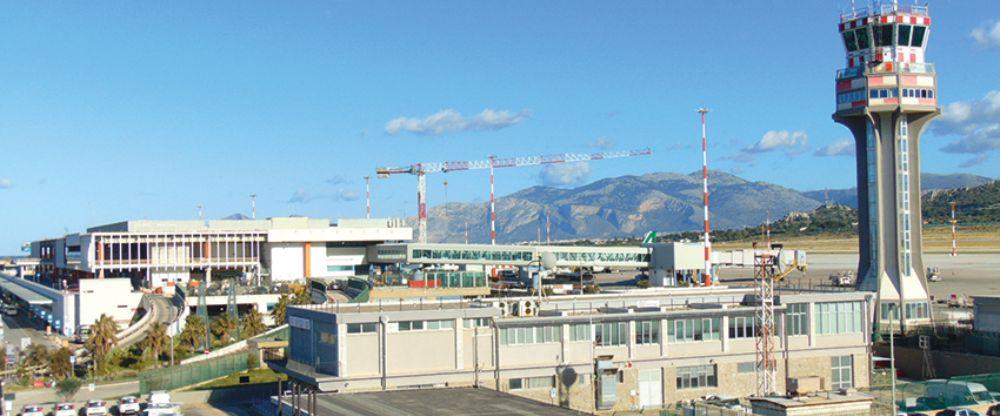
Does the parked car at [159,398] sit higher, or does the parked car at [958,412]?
the parked car at [958,412]

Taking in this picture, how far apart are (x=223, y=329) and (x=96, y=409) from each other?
29692mm

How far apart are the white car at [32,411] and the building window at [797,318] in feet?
126

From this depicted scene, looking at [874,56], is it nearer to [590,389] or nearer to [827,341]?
[827,341]

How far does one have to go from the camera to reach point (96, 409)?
176 ft

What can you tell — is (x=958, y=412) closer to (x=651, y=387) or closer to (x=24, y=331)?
(x=651, y=387)

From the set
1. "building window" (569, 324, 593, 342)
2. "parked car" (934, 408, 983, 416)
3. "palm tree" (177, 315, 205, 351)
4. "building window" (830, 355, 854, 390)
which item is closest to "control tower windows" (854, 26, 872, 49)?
"building window" (830, 355, 854, 390)

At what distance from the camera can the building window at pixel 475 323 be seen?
49.2 metres

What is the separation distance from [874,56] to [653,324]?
39827mm

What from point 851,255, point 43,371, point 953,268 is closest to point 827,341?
point 43,371

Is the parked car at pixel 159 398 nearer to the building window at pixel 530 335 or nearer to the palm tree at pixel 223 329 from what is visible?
the building window at pixel 530 335

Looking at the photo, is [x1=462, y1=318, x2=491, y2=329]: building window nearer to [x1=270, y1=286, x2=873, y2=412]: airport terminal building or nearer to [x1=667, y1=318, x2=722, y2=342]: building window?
[x1=270, y1=286, x2=873, y2=412]: airport terminal building

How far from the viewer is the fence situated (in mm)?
60844

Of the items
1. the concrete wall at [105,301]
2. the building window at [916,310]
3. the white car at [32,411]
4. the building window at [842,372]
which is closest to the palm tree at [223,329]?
the concrete wall at [105,301]

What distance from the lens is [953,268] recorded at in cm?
13900
